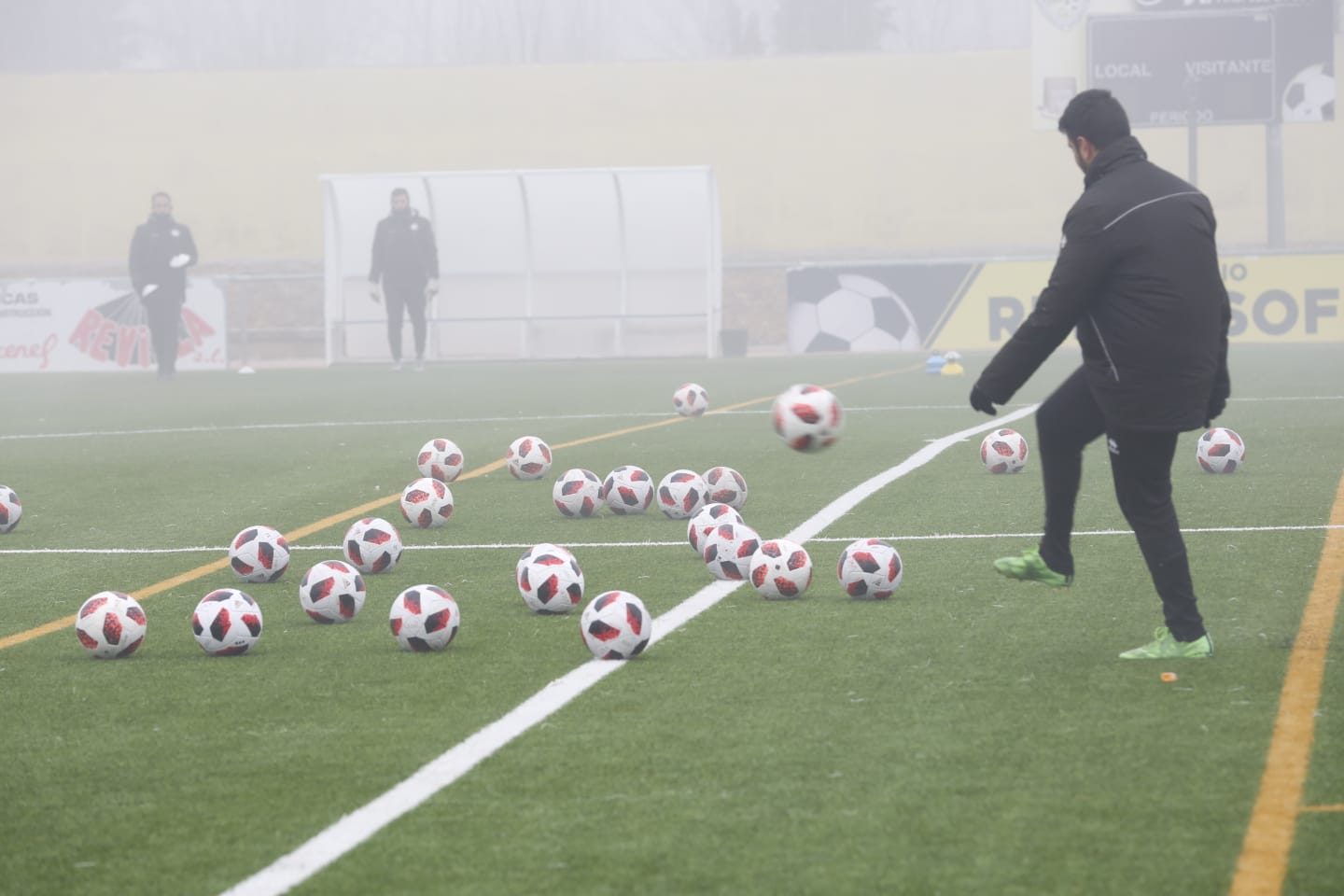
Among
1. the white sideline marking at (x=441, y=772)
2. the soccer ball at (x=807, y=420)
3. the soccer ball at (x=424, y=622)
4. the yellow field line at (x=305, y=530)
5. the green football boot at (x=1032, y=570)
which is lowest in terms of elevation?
the yellow field line at (x=305, y=530)

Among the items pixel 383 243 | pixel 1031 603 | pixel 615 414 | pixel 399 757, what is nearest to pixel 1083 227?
pixel 1031 603

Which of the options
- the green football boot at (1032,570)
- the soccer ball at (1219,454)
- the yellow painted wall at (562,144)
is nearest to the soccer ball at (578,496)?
the soccer ball at (1219,454)

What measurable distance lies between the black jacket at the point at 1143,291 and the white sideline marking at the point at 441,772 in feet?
5.96

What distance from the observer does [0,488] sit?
1145cm

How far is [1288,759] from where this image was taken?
16.6 ft

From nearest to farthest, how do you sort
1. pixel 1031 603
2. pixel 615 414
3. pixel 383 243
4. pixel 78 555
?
1. pixel 1031 603
2. pixel 78 555
3. pixel 615 414
4. pixel 383 243

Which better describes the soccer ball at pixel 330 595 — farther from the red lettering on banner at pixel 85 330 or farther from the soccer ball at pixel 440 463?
the red lettering on banner at pixel 85 330

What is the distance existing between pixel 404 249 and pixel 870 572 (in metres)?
24.0

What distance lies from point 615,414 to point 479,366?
1352cm

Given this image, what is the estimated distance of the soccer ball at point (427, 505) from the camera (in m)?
10.8

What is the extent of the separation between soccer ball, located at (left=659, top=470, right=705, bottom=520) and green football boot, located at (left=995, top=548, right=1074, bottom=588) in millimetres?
3671

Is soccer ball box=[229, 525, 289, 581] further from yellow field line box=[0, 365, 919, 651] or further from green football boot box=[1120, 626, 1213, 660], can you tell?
green football boot box=[1120, 626, 1213, 660]

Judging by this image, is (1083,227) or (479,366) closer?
(1083,227)

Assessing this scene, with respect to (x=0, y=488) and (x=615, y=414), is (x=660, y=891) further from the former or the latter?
(x=615, y=414)
